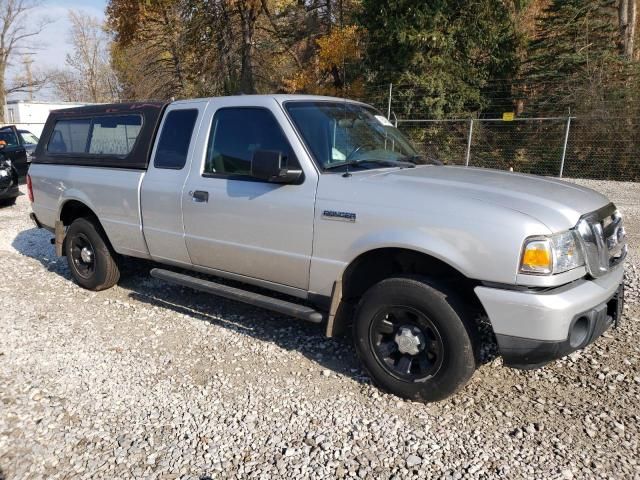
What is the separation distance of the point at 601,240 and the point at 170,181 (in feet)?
11.1

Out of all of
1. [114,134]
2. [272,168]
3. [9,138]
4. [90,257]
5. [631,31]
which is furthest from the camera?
[631,31]

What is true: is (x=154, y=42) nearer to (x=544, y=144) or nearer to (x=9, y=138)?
(x=9, y=138)

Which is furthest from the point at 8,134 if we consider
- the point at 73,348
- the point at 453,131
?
the point at 453,131

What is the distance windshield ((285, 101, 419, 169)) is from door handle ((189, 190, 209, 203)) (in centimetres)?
98

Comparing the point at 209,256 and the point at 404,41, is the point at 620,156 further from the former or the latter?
the point at 209,256

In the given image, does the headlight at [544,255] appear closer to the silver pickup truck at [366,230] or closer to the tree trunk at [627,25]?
the silver pickup truck at [366,230]

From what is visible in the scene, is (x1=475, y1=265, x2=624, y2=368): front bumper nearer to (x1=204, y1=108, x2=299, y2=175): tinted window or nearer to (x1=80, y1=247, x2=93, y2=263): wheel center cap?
(x1=204, y1=108, x2=299, y2=175): tinted window

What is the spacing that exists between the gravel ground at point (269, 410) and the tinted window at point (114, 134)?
1722 mm

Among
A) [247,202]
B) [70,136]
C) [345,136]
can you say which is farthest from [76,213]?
[345,136]

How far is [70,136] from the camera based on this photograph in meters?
5.67

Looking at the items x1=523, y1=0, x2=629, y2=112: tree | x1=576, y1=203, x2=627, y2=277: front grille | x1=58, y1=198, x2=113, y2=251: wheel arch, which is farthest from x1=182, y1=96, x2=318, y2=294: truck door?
x1=523, y1=0, x2=629, y2=112: tree

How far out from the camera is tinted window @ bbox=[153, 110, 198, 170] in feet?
14.6

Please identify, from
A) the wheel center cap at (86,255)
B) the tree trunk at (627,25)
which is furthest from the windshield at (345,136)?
the tree trunk at (627,25)

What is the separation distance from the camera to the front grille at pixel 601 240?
2.99 metres
